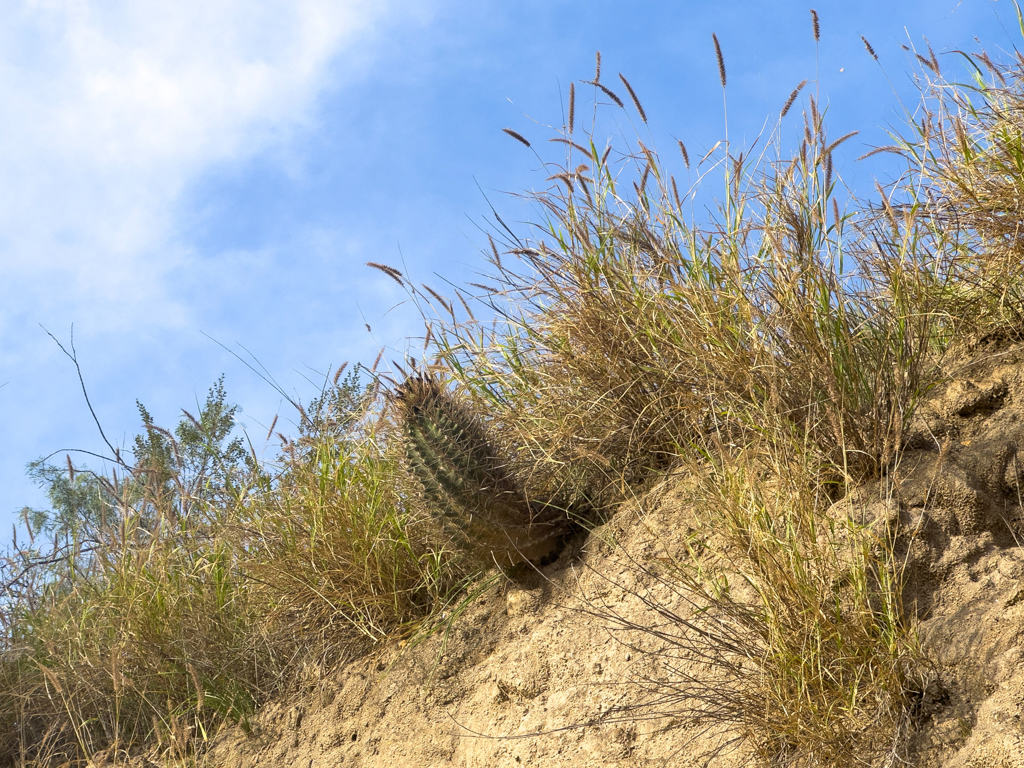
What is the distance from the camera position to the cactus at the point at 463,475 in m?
3.03

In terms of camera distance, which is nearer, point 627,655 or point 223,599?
point 627,655

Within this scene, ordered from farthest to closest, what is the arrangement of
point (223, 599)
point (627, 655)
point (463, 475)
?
point (223, 599) → point (463, 475) → point (627, 655)

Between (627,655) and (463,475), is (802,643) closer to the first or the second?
(627,655)

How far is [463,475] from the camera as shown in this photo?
9.91 feet

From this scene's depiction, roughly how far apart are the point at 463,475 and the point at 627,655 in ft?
2.72

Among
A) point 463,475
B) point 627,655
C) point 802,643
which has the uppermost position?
point 463,475

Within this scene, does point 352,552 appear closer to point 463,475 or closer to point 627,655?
point 463,475

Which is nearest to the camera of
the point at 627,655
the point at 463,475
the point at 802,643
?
the point at 802,643

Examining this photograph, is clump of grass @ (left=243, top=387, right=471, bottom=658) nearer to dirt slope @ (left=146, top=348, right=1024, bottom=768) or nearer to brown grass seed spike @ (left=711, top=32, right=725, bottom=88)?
dirt slope @ (left=146, top=348, right=1024, bottom=768)

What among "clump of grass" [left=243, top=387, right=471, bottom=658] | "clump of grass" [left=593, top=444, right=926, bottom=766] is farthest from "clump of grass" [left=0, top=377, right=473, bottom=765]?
"clump of grass" [left=593, top=444, right=926, bottom=766]

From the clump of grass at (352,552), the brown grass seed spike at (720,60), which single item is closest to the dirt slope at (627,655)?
the clump of grass at (352,552)

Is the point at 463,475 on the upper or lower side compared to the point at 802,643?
upper

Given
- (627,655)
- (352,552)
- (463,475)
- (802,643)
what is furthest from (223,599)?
(802,643)

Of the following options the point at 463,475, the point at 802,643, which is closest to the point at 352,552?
the point at 463,475
